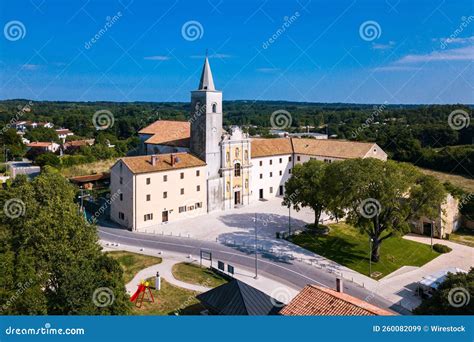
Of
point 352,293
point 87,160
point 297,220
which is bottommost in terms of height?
point 352,293

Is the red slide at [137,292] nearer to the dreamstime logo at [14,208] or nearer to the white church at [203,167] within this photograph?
the dreamstime logo at [14,208]

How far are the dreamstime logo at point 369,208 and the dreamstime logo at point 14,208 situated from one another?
24.2 metres

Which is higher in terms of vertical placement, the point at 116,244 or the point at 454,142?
the point at 454,142

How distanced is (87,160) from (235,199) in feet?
138

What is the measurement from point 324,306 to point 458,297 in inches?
240

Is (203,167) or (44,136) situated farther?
(44,136)

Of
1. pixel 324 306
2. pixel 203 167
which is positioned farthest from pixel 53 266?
pixel 203 167

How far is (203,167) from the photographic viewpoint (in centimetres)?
4634

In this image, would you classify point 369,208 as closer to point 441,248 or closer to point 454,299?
point 441,248

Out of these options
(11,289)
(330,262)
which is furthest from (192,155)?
(11,289)

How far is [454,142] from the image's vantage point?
8919cm

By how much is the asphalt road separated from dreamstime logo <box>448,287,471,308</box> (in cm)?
851

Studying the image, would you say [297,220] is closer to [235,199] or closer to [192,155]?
[235,199]

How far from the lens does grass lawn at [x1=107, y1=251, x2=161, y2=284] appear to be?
102 ft
